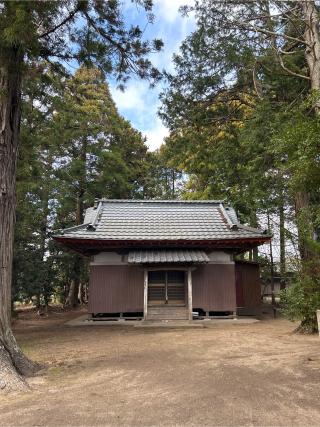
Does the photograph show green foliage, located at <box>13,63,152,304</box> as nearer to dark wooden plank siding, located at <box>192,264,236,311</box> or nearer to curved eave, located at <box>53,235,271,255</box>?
curved eave, located at <box>53,235,271,255</box>

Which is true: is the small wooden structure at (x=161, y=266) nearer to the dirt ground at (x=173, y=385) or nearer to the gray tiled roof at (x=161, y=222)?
the gray tiled roof at (x=161, y=222)

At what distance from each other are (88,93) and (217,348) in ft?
58.5

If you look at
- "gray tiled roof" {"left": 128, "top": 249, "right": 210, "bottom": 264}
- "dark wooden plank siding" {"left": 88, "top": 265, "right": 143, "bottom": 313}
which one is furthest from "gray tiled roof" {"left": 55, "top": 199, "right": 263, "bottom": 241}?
"dark wooden plank siding" {"left": 88, "top": 265, "right": 143, "bottom": 313}

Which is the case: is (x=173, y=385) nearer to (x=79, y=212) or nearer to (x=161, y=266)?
(x=161, y=266)

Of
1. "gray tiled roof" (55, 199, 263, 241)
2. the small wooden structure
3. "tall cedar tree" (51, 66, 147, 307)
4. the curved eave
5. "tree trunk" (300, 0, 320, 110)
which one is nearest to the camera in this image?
"tree trunk" (300, 0, 320, 110)

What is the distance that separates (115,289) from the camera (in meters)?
13.2

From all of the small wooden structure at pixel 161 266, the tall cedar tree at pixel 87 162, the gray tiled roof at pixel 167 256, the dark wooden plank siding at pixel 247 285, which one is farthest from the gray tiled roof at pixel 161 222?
the tall cedar tree at pixel 87 162

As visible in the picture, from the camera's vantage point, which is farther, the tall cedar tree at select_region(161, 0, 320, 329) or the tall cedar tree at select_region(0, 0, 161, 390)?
the tall cedar tree at select_region(161, 0, 320, 329)

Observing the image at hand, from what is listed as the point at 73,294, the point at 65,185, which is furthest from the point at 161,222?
the point at 73,294

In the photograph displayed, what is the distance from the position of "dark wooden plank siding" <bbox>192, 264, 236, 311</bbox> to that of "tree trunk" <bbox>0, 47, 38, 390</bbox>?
8.54m

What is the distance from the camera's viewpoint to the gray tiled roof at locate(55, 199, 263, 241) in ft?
42.4

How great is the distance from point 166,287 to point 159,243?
1.83 m

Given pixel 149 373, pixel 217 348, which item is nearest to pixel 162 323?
pixel 217 348

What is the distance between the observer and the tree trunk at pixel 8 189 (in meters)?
5.27
